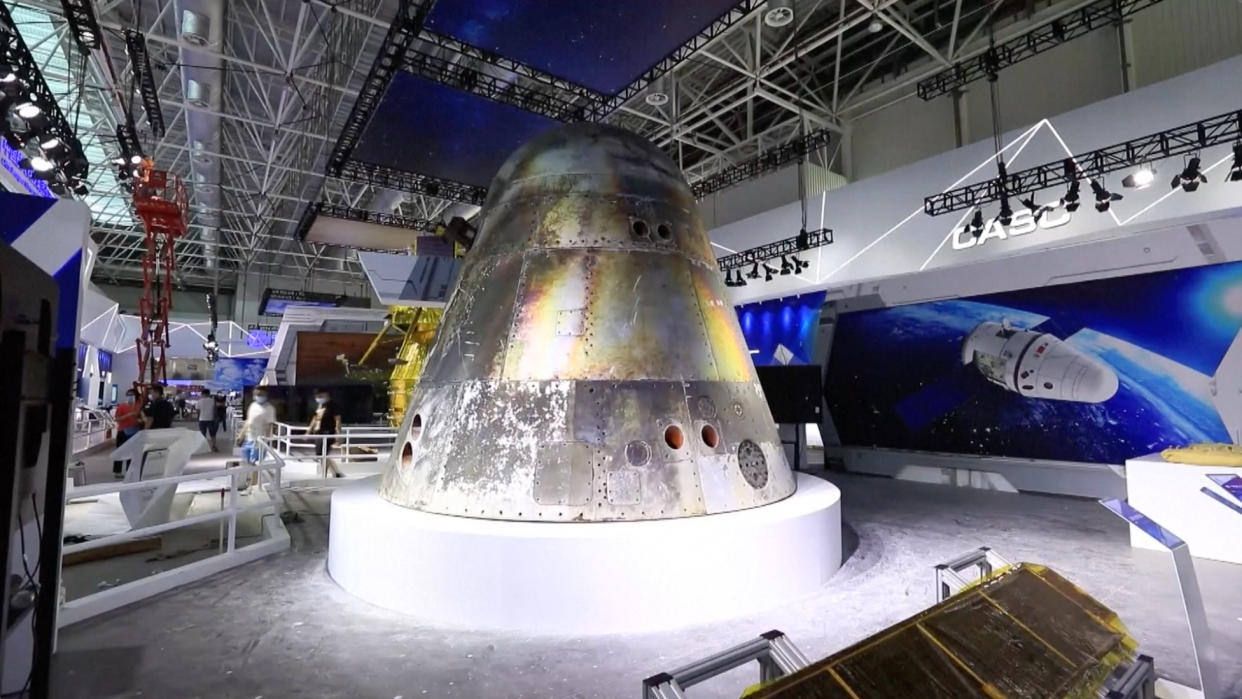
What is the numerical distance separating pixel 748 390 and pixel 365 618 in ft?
10.8

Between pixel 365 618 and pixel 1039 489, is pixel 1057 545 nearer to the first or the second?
pixel 1039 489

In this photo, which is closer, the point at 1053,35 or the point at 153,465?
the point at 153,465

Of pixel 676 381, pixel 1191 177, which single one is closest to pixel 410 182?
pixel 676 381

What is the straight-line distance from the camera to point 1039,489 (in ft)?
31.2

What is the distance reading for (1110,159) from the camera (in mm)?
9258

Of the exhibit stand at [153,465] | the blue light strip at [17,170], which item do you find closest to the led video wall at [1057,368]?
the exhibit stand at [153,465]

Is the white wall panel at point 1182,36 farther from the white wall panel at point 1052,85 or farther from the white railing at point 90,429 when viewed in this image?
the white railing at point 90,429

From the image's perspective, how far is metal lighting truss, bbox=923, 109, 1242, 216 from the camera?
7957mm

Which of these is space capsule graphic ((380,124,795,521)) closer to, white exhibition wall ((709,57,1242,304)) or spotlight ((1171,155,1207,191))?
spotlight ((1171,155,1207,191))

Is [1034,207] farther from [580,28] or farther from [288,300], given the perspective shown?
[288,300]

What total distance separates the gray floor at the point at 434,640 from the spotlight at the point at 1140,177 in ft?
18.8

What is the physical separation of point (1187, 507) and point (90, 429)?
22.2 meters

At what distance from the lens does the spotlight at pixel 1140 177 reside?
8.73 meters

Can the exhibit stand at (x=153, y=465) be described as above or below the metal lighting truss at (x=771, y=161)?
below
